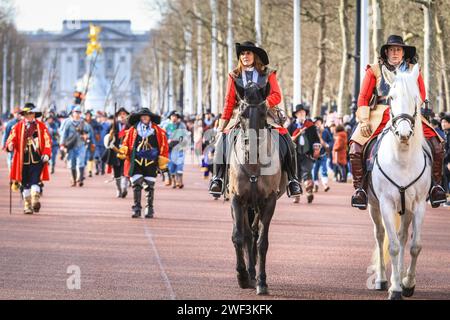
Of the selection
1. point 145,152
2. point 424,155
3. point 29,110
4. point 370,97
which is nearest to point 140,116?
point 145,152

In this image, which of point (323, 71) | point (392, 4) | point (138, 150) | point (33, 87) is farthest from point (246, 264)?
point (33, 87)

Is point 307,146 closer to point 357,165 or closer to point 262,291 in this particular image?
point 357,165

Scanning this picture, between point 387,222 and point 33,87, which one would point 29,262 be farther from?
point 33,87

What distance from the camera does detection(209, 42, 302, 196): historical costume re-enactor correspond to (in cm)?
1284

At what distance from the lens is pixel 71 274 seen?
43.7 ft

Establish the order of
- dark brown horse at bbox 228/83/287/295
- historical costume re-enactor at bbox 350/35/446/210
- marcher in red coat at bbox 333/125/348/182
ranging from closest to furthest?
dark brown horse at bbox 228/83/287/295 → historical costume re-enactor at bbox 350/35/446/210 → marcher in red coat at bbox 333/125/348/182

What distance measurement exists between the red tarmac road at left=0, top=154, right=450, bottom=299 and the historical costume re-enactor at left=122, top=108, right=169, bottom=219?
1.43 feet

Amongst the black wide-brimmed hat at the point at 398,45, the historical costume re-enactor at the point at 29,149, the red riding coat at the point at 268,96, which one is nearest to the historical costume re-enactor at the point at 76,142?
the historical costume re-enactor at the point at 29,149

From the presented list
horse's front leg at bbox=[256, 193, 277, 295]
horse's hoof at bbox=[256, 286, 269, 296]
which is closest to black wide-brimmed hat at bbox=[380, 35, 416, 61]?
horse's front leg at bbox=[256, 193, 277, 295]

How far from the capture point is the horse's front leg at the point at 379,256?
12.5 meters

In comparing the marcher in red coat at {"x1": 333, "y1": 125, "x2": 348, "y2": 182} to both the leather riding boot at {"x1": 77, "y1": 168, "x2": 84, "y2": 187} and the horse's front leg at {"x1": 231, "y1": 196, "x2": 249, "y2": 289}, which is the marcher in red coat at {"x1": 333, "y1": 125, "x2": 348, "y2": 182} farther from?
the horse's front leg at {"x1": 231, "y1": 196, "x2": 249, "y2": 289}

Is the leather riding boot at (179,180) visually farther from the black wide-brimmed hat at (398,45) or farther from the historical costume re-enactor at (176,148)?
the black wide-brimmed hat at (398,45)

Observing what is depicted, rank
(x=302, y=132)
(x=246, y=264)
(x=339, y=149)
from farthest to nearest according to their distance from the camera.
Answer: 1. (x=339, y=149)
2. (x=302, y=132)
3. (x=246, y=264)
